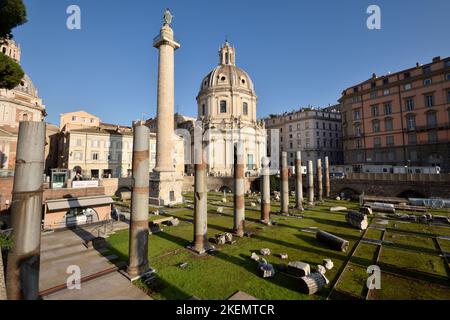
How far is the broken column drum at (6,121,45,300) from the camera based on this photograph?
250 inches

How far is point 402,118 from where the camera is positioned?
153 ft

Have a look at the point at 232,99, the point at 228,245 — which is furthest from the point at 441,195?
the point at 232,99

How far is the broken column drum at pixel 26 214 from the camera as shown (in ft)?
20.8

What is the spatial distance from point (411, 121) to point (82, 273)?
57430 millimetres

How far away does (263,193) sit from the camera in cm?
2030

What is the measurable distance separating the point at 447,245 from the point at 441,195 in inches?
772

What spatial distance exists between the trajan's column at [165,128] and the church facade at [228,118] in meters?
20.8

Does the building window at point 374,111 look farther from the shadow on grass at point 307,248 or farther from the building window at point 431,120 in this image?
the shadow on grass at point 307,248

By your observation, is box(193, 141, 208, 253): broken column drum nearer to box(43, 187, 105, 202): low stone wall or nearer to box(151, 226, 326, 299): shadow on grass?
box(151, 226, 326, 299): shadow on grass

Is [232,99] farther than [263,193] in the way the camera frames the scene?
Yes

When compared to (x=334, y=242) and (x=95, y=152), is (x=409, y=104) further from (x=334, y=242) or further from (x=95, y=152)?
(x=95, y=152)

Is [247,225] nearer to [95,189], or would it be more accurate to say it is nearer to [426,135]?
[95,189]

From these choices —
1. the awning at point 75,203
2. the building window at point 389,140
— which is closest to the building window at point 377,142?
the building window at point 389,140

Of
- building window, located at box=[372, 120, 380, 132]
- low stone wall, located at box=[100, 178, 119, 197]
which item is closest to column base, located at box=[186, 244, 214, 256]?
low stone wall, located at box=[100, 178, 119, 197]
